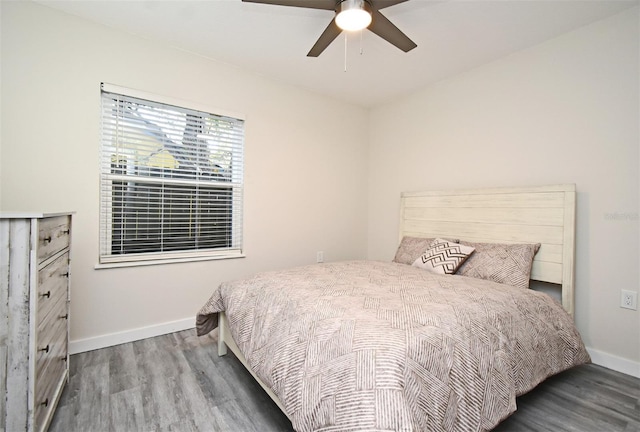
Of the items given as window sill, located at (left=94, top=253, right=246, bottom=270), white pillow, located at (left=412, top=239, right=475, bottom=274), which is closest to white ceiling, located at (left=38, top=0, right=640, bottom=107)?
white pillow, located at (left=412, top=239, right=475, bottom=274)

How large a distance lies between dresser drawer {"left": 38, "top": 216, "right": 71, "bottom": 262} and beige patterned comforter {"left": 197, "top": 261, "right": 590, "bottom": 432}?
0.94 metres

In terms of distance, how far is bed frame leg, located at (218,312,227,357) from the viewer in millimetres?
2121

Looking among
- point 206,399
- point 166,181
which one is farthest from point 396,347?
point 166,181

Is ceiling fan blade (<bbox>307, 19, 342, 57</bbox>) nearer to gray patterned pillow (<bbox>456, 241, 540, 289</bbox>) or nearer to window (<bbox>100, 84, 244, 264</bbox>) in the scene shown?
window (<bbox>100, 84, 244, 264</bbox>)

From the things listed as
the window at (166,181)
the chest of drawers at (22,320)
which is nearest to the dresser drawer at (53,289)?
the chest of drawers at (22,320)

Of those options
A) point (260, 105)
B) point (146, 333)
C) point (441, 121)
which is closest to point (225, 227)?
point (146, 333)

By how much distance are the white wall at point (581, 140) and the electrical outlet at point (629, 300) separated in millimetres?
33

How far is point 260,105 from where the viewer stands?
3.06 metres

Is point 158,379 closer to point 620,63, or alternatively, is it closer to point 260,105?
point 260,105

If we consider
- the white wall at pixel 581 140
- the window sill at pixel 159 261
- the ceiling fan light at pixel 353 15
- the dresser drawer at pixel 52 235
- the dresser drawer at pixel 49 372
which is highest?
the ceiling fan light at pixel 353 15

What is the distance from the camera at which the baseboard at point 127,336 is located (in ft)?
7.26

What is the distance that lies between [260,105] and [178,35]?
91cm

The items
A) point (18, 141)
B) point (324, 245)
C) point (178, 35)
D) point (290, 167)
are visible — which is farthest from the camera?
point (324, 245)

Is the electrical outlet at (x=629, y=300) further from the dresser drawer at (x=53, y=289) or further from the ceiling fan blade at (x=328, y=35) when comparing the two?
the dresser drawer at (x=53, y=289)
